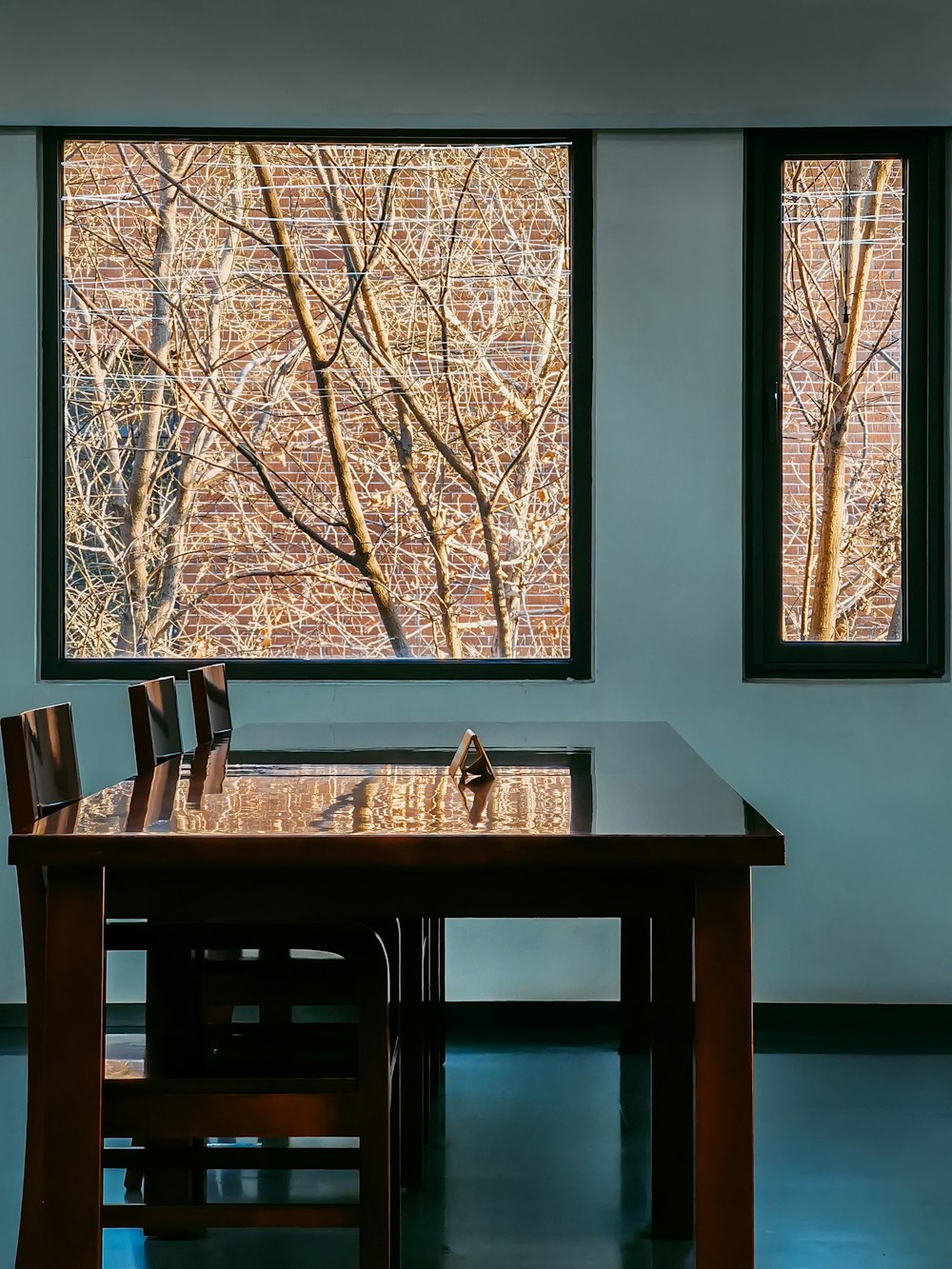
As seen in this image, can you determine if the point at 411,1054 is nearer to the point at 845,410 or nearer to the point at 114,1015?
the point at 114,1015

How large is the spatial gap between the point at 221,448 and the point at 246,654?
2.30 ft

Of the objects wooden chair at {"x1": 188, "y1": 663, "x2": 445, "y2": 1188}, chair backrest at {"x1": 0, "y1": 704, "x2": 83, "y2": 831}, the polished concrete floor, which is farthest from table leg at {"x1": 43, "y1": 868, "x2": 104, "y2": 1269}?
the polished concrete floor

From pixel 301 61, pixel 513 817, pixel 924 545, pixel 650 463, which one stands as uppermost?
pixel 301 61

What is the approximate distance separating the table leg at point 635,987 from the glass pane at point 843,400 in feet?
3.93

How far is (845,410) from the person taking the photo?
13.9ft

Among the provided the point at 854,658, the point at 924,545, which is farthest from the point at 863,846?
the point at 924,545

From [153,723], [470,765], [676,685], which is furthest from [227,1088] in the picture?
[676,685]

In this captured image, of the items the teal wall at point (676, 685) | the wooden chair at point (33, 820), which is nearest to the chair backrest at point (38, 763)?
the wooden chair at point (33, 820)

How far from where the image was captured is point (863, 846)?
414 centimetres

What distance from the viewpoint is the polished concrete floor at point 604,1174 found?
8.20 ft

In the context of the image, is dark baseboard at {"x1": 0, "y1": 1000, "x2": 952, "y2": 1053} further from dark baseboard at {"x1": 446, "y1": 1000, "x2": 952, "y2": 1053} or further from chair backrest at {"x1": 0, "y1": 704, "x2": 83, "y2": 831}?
chair backrest at {"x1": 0, "y1": 704, "x2": 83, "y2": 831}

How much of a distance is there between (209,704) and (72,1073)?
5.34 feet

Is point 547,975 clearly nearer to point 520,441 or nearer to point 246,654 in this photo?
point 246,654

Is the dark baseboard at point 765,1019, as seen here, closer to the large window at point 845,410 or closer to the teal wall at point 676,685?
the teal wall at point 676,685
